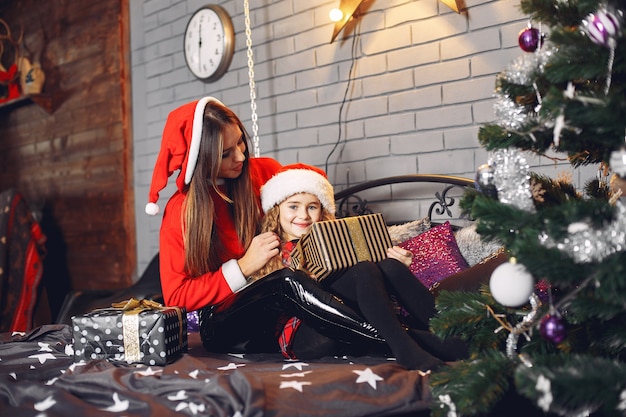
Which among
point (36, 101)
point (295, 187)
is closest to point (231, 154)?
point (295, 187)

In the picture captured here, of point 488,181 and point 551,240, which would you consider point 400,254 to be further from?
point 551,240

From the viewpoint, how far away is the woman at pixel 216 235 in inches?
82.0

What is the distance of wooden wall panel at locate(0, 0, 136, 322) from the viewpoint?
400 cm

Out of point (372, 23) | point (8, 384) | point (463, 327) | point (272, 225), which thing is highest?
point (372, 23)

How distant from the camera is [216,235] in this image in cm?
237

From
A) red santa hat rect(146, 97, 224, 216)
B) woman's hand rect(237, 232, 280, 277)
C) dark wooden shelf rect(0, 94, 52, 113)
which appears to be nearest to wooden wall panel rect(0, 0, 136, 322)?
dark wooden shelf rect(0, 94, 52, 113)

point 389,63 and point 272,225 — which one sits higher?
point 389,63

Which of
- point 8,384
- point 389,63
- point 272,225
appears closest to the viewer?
point 8,384

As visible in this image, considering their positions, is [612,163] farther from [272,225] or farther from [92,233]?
[92,233]

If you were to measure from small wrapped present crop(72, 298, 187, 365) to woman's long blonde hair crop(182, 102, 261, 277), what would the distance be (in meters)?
0.28

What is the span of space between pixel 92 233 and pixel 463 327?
3.22 metres

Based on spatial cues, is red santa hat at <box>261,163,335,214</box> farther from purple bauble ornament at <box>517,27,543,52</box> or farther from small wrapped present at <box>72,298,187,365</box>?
purple bauble ornament at <box>517,27,543,52</box>

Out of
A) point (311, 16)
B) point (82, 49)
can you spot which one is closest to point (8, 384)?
point (311, 16)

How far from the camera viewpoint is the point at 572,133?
1.37m
